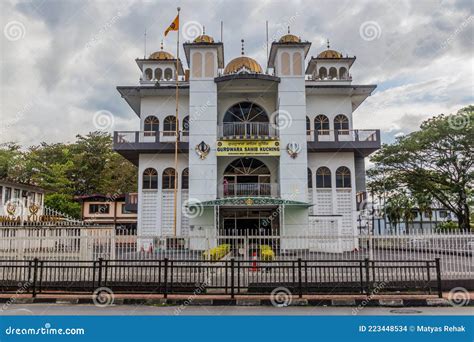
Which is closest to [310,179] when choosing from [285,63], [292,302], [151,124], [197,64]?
[285,63]

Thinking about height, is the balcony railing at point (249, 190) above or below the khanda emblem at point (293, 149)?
below

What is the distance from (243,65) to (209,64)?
317cm

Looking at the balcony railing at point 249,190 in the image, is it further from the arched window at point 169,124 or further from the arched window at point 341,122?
the arched window at point 341,122

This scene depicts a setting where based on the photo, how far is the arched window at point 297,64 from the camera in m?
27.9

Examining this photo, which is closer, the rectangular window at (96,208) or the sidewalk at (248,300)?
the sidewalk at (248,300)

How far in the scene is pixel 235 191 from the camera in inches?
1088

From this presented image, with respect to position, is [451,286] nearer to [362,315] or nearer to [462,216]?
[362,315]

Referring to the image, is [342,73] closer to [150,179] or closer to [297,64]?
[297,64]

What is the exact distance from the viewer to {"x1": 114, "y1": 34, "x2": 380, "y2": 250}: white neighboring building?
26.9 metres

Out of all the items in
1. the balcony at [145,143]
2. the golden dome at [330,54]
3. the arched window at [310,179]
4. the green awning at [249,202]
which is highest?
the golden dome at [330,54]

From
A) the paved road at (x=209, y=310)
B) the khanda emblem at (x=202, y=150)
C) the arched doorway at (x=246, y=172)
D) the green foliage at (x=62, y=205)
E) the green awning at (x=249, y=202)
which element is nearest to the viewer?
the paved road at (x=209, y=310)

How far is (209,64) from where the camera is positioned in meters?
28.0

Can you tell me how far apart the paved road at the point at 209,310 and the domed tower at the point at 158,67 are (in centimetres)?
2547

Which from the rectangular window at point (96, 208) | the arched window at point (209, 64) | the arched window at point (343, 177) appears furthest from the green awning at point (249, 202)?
the rectangular window at point (96, 208)
